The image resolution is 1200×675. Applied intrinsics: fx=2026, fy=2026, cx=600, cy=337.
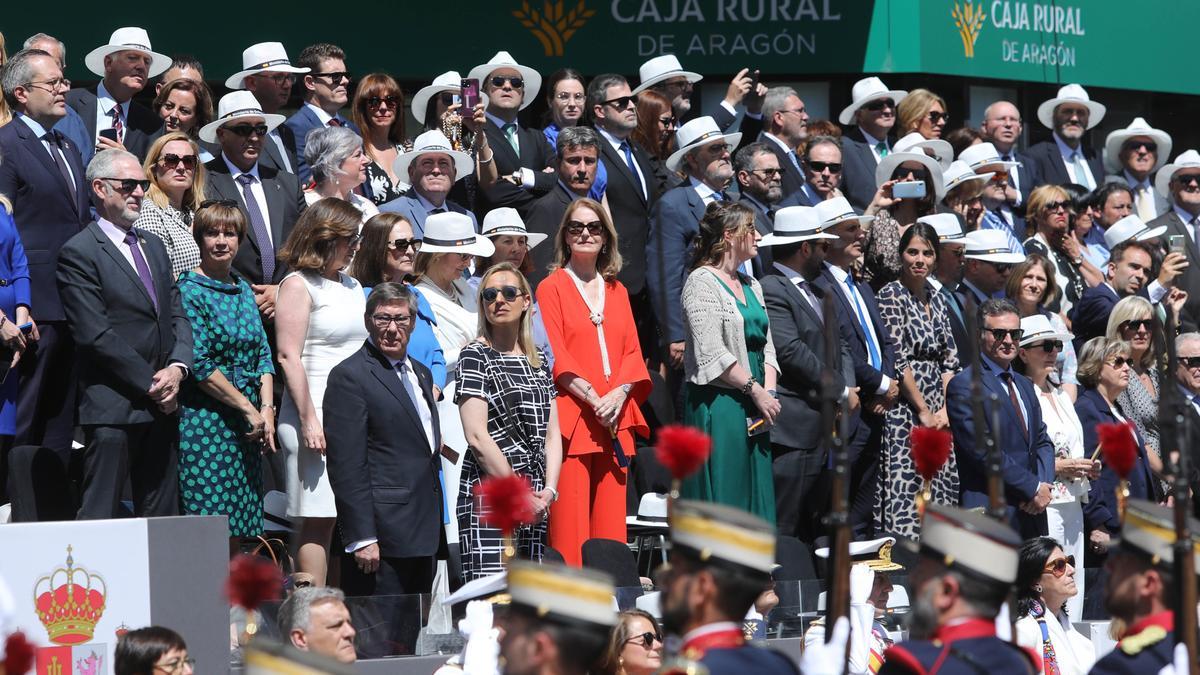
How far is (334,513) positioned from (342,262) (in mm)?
1364

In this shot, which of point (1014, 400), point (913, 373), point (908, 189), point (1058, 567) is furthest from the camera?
point (908, 189)

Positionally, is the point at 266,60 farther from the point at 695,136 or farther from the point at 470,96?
the point at 695,136

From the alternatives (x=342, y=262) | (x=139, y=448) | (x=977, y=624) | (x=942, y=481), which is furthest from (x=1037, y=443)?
(x=977, y=624)

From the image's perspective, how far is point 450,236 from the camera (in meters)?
11.3

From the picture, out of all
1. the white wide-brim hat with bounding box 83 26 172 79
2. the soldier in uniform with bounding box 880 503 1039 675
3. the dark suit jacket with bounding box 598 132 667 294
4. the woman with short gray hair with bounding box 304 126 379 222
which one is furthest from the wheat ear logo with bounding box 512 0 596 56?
the soldier in uniform with bounding box 880 503 1039 675

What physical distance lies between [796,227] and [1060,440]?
2261 millimetres

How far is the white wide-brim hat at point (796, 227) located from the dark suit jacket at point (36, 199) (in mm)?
4165

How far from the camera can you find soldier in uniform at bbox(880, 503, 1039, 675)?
6047mm

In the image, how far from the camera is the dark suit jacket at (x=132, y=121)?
38.8 feet

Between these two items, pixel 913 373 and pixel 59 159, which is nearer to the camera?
pixel 59 159

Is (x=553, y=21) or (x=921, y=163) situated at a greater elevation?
(x=553, y=21)

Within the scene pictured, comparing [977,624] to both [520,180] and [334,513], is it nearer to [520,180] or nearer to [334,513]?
[334,513]

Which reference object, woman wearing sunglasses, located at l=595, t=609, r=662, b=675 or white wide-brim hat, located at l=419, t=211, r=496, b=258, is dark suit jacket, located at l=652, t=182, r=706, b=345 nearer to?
white wide-brim hat, located at l=419, t=211, r=496, b=258

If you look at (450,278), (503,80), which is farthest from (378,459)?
(503,80)
